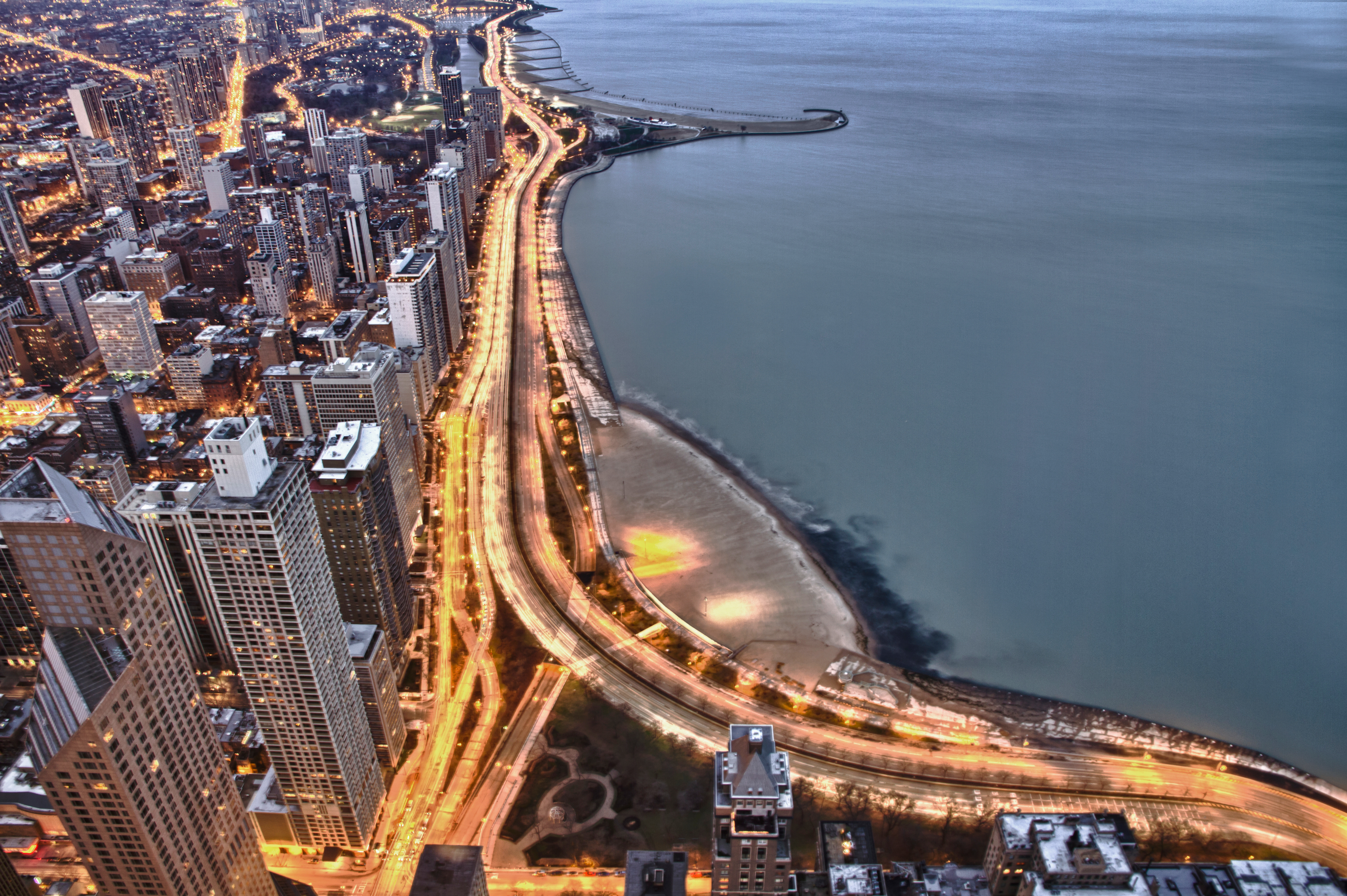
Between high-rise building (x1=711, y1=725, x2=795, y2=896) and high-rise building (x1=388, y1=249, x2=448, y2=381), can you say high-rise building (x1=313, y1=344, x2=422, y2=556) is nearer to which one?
high-rise building (x1=388, y1=249, x2=448, y2=381)

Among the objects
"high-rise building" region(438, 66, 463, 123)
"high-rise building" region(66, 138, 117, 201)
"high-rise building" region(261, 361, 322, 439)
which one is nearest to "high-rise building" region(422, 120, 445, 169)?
"high-rise building" region(438, 66, 463, 123)

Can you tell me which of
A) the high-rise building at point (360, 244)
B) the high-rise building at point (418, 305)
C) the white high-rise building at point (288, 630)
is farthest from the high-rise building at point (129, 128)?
the white high-rise building at point (288, 630)

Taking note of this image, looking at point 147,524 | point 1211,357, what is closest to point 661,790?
point 147,524

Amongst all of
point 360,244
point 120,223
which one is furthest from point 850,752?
point 120,223

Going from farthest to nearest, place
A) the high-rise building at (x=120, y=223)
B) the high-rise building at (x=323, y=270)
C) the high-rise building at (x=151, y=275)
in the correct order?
the high-rise building at (x=120, y=223) < the high-rise building at (x=151, y=275) < the high-rise building at (x=323, y=270)

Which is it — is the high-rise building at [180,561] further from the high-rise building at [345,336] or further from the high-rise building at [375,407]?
the high-rise building at [345,336]

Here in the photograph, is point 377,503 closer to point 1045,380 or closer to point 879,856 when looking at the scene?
point 879,856

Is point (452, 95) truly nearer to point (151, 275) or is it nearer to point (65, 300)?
point (151, 275)
